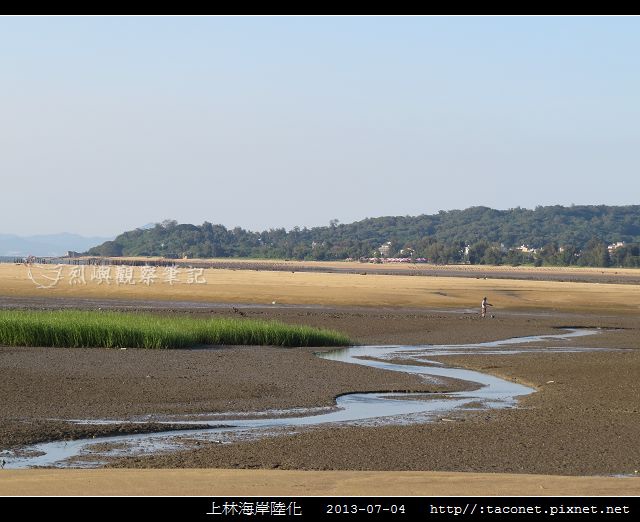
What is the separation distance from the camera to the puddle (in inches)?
555

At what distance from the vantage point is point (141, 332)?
30.4 meters

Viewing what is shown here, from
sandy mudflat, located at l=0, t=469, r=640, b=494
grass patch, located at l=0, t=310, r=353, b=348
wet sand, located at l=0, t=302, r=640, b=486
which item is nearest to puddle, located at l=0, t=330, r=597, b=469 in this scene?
wet sand, located at l=0, t=302, r=640, b=486

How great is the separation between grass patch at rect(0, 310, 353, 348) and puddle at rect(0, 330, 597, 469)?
495 cm

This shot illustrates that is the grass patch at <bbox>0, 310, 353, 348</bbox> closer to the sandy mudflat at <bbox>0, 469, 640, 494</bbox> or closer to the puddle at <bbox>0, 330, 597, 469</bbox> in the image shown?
the puddle at <bbox>0, 330, 597, 469</bbox>

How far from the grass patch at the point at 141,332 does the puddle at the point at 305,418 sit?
495cm

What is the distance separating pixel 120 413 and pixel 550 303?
4935 cm

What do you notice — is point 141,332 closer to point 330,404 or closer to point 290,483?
point 330,404

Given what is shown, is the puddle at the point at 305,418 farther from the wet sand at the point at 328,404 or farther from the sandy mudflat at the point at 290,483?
the sandy mudflat at the point at 290,483

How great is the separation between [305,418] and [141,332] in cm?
1307

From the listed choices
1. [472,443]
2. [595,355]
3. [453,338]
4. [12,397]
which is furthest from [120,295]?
[472,443]

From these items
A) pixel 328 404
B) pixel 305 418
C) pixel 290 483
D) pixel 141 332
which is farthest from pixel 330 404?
pixel 141 332

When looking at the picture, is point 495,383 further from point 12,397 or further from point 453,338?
point 453,338

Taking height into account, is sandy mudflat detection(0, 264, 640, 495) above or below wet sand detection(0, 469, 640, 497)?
below

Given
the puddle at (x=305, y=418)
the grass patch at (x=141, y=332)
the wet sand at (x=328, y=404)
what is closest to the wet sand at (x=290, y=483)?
the wet sand at (x=328, y=404)
